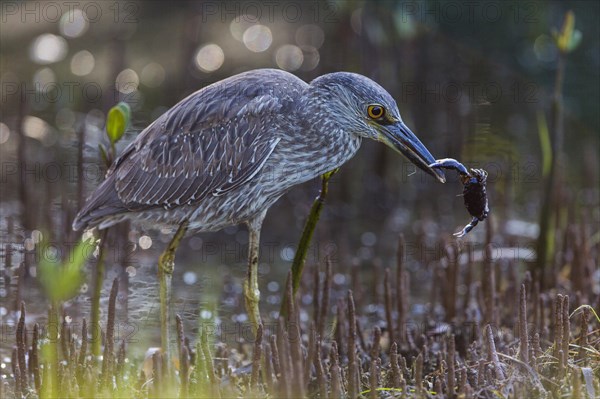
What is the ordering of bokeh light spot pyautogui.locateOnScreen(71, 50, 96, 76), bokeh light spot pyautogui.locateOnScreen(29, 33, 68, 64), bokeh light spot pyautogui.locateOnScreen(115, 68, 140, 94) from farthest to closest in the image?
bokeh light spot pyautogui.locateOnScreen(29, 33, 68, 64) < bokeh light spot pyautogui.locateOnScreen(71, 50, 96, 76) < bokeh light spot pyautogui.locateOnScreen(115, 68, 140, 94)

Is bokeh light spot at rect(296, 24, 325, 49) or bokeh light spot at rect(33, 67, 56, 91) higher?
bokeh light spot at rect(296, 24, 325, 49)

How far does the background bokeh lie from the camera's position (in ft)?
24.4

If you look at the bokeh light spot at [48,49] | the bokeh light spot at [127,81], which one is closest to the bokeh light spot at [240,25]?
the bokeh light spot at [127,81]

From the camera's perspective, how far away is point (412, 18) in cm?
924

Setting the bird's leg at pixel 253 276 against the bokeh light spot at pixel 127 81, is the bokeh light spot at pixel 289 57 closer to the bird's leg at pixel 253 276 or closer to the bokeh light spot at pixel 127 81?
the bokeh light spot at pixel 127 81

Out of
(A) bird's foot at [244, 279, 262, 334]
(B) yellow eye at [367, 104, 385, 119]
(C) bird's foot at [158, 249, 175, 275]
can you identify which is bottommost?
(A) bird's foot at [244, 279, 262, 334]

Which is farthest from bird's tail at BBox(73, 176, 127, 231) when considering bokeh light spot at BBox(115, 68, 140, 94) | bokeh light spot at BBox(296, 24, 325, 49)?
bokeh light spot at BBox(296, 24, 325, 49)

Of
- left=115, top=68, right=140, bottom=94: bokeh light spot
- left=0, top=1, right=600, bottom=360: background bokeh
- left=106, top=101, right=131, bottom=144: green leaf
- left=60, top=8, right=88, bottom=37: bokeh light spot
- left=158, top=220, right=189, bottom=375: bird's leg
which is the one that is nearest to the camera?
left=106, top=101, right=131, bottom=144: green leaf

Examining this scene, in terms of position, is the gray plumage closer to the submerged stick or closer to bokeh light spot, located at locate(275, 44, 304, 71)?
the submerged stick

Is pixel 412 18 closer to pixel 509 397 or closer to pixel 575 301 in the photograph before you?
pixel 575 301

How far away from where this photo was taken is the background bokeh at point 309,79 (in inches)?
293

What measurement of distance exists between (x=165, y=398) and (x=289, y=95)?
1.87 metres

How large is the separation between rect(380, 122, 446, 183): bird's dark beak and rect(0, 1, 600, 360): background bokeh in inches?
68.5

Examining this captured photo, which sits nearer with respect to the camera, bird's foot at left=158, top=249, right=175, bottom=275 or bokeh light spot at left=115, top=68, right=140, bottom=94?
bird's foot at left=158, top=249, right=175, bottom=275
